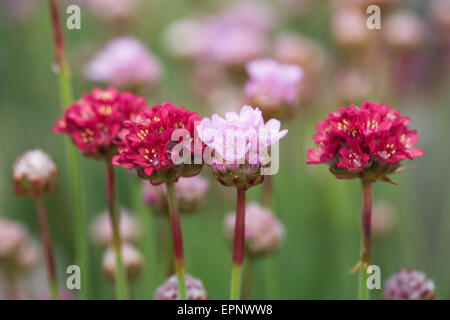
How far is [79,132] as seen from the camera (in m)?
0.79

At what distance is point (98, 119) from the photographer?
764mm

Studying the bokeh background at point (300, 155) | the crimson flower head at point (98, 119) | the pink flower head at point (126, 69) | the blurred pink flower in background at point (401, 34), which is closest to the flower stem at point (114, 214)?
the crimson flower head at point (98, 119)

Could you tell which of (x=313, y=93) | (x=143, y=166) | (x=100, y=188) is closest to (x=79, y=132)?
(x=143, y=166)

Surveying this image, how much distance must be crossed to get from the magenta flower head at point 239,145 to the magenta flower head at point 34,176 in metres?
0.28

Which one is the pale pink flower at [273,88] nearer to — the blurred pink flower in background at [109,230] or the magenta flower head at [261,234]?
the magenta flower head at [261,234]

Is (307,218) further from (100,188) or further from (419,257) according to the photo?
(100,188)

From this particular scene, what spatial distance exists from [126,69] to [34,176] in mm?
404

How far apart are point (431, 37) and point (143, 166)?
4.57ft

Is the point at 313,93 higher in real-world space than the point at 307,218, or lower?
higher

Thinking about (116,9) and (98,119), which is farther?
(116,9)

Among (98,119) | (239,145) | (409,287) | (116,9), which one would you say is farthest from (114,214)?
(116,9)

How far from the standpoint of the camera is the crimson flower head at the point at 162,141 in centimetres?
66

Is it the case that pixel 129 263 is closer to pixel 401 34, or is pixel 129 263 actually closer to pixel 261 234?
pixel 261 234

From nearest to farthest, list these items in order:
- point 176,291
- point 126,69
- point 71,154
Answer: point 176,291 → point 71,154 → point 126,69
